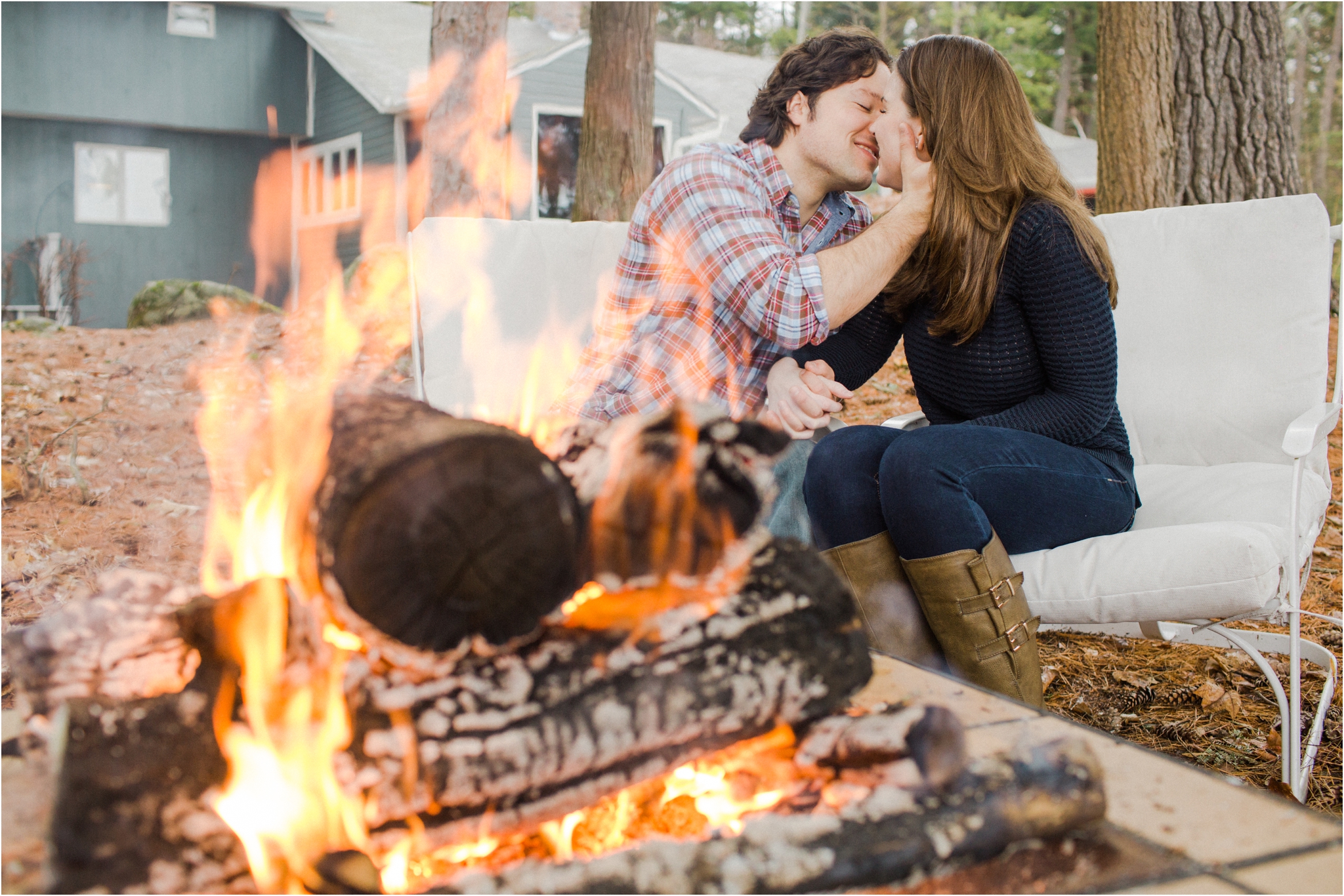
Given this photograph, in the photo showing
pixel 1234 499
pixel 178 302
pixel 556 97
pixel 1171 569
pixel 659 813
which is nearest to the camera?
pixel 659 813

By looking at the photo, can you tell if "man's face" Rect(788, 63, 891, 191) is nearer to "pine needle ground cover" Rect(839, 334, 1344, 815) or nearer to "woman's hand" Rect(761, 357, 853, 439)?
"woman's hand" Rect(761, 357, 853, 439)

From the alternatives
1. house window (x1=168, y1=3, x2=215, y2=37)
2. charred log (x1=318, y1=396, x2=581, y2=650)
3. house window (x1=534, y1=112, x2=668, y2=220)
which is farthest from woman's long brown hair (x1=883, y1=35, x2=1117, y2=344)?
house window (x1=168, y1=3, x2=215, y2=37)

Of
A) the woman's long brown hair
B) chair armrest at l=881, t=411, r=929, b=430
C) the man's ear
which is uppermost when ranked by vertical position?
the man's ear

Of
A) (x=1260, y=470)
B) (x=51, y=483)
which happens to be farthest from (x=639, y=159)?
(x=1260, y=470)

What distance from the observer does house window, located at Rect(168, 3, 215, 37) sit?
42.7ft

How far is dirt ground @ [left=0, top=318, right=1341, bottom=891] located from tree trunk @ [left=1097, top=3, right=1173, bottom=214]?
1750 mm

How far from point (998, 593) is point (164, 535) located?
334 centimetres

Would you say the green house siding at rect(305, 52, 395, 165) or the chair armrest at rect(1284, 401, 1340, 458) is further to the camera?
the green house siding at rect(305, 52, 395, 165)

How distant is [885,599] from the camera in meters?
1.89

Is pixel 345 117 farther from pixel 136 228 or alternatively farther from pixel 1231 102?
pixel 1231 102

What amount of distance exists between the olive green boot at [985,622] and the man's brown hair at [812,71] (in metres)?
1.34

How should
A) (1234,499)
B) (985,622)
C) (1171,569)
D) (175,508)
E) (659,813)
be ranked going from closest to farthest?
(659,813) < (985,622) < (1171,569) < (1234,499) < (175,508)

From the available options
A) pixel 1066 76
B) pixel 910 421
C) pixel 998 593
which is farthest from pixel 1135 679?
pixel 1066 76

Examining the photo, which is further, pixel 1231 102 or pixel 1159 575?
pixel 1231 102
